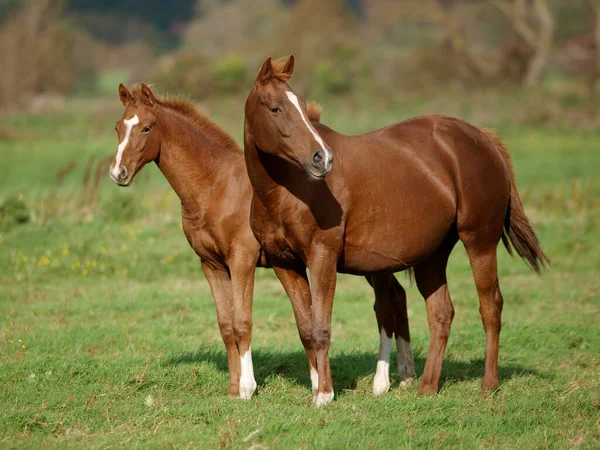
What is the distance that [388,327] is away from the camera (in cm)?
691

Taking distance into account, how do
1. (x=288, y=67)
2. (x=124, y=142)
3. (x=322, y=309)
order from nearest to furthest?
1. (x=288, y=67)
2. (x=322, y=309)
3. (x=124, y=142)

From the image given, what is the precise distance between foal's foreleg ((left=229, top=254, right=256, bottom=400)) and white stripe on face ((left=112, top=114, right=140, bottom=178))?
1.13 m

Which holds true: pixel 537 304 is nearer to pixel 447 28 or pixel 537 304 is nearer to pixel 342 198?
pixel 342 198

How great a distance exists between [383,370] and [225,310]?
136cm

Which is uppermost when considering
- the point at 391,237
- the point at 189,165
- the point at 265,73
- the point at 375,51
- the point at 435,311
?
the point at 265,73

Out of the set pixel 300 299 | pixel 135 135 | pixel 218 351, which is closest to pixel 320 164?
pixel 300 299

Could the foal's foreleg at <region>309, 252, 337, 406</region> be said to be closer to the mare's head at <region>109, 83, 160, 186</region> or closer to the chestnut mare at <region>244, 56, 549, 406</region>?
the chestnut mare at <region>244, 56, 549, 406</region>

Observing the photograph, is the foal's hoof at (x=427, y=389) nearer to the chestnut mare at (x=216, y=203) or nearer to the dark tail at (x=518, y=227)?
the chestnut mare at (x=216, y=203)

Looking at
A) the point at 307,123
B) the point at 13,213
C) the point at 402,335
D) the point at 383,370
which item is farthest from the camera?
the point at 13,213

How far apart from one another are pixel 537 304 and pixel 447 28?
1376 inches

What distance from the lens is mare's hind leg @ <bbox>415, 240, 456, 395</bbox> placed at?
6.59 m

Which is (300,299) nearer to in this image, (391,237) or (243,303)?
(243,303)

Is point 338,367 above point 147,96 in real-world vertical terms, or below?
below

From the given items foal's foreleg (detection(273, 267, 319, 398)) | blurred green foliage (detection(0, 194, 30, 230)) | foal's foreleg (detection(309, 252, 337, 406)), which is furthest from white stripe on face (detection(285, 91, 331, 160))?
blurred green foliage (detection(0, 194, 30, 230))
